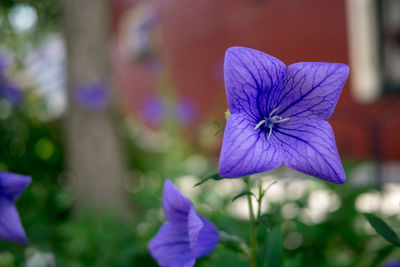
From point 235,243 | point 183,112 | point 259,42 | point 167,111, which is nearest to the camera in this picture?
point 235,243

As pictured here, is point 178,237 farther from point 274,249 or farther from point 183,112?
point 183,112

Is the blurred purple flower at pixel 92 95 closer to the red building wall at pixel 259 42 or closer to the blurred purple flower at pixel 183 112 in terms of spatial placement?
the red building wall at pixel 259 42

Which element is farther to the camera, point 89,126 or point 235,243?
point 89,126

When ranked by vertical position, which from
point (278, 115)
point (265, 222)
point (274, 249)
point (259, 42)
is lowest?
point (274, 249)

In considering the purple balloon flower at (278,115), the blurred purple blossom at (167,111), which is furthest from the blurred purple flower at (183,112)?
the purple balloon flower at (278,115)

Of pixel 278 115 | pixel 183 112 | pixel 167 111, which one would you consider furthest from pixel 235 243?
pixel 183 112

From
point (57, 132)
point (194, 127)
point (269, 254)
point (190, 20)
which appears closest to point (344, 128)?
point (194, 127)

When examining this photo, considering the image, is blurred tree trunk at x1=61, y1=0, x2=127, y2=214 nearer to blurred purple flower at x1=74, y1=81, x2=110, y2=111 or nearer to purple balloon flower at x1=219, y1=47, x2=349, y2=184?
blurred purple flower at x1=74, y1=81, x2=110, y2=111

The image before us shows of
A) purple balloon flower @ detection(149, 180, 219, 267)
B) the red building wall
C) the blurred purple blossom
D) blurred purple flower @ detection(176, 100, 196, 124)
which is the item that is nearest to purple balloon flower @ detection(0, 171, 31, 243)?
purple balloon flower @ detection(149, 180, 219, 267)
